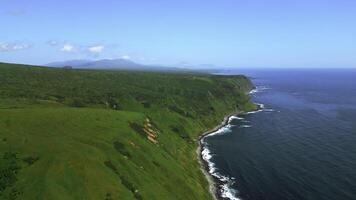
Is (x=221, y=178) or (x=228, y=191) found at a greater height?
(x=228, y=191)

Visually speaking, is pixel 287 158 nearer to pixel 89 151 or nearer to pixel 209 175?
pixel 209 175

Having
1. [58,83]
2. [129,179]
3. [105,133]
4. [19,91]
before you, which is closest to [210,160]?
[105,133]

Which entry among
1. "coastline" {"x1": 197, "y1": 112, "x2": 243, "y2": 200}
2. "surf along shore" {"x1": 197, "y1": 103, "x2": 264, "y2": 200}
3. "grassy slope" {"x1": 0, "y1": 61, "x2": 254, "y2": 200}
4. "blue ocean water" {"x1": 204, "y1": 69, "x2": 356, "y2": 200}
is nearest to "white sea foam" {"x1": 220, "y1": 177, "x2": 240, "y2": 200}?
"blue ocean water" {"x1": 204, "y1": 69, "x2": 356, "y2": 200}

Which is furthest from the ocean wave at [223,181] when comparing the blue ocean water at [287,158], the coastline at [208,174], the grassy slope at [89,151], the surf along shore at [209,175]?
the grassy slope at [89,151]

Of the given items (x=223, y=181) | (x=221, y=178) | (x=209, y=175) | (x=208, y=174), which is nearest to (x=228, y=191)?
(x=223, y=181)

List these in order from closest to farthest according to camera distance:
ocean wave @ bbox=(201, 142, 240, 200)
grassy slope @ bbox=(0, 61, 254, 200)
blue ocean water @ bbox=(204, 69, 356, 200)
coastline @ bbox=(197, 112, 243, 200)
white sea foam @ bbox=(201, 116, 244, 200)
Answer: grassy slope @ bbox=(0, 61, 254, 200) < ocean wave @ bbox=(201, 142, 240, 200) < white sea foam @ bbox=(201, 116, 244, 200) < blue ocean water @ bbox=(204, 69, 356, 200) < coastline @ bbox=(197, 112, 243, 200)

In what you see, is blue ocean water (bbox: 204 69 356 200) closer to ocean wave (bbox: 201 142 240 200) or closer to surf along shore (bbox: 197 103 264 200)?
ocean wave (bbox: 201 142 240 200)

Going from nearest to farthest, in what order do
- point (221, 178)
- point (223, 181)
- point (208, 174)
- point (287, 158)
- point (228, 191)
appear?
point (228, 191) → point (223, 181) → point (221, 178) → point (208, 174) → point (287, 158)

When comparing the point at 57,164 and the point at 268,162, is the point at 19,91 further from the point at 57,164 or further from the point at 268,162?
the point at 268,162

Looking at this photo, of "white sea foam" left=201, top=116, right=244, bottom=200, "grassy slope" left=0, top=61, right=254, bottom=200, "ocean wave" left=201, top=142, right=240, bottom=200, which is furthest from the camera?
"white sea foam" left=201, top=116, right=244, bottom=200

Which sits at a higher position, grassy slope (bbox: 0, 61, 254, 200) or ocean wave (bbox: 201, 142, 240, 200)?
grassy slope (bbox: 0, 61, 254, 200)

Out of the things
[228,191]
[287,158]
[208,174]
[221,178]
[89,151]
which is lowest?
[208,174]
